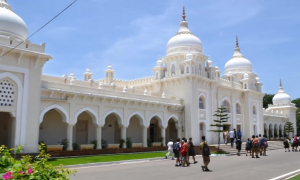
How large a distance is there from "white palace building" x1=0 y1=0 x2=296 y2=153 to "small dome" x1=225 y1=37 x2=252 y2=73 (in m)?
0.12

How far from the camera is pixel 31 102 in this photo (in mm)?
17125

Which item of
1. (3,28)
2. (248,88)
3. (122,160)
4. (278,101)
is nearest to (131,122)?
(122,160)

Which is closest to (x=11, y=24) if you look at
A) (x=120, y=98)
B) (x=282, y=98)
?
(x=120, y=98)

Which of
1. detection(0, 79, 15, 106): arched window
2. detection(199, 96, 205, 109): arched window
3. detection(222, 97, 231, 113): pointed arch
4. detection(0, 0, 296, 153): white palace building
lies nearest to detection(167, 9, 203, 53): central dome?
detection(0, 0, 296, 153): white palace building

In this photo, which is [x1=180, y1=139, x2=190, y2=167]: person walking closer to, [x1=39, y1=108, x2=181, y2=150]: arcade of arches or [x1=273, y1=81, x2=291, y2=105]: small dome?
[x1=39, y1=108, x2=181, y2=150]: arcade of arches

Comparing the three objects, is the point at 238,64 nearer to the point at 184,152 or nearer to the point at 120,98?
the point at 120,98

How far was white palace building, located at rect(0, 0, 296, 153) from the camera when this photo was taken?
16.8 m

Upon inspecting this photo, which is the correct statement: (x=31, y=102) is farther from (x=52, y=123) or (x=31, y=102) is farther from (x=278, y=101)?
(x=278, y=101)

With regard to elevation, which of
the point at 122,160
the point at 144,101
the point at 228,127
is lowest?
the point at 122,160

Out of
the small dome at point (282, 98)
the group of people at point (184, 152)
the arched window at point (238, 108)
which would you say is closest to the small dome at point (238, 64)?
the arched window at point (238, 108)

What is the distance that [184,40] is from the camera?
3025 centimetres

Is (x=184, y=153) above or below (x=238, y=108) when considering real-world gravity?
below

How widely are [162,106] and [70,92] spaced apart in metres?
9.20

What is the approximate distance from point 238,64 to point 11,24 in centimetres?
2823
